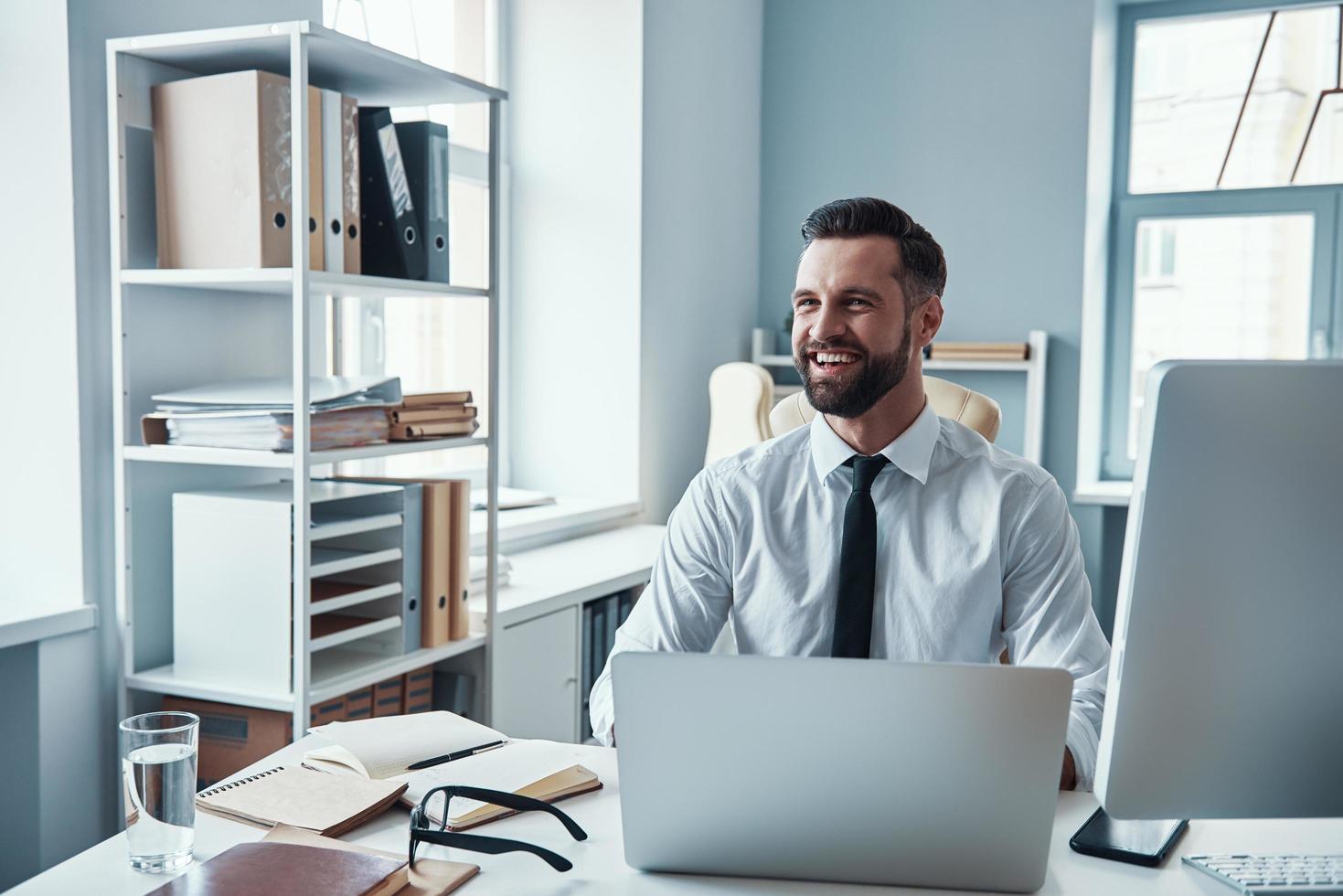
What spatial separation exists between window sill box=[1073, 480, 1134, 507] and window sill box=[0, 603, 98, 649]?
9.09ft

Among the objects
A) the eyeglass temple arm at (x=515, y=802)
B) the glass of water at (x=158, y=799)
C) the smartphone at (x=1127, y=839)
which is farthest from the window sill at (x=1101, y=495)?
the glass of water at (x=158, y=799)

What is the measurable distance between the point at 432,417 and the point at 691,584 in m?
0.72

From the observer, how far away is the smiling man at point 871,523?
153cm

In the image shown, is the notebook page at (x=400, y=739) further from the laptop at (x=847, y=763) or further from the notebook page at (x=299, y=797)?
the laptop at (x=847, y=763)

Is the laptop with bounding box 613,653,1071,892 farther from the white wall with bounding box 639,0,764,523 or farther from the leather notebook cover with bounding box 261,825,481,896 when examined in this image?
the white wall with bounding box 639,0,764,523

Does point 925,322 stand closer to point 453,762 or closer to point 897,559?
point 897,559

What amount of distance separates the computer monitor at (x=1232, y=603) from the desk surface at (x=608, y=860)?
0.66 ft

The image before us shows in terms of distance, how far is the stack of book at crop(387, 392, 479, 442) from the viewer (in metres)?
2.07

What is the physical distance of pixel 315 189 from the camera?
1863mm

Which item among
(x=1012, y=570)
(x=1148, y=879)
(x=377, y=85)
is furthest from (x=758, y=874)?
(x=377, y=85)

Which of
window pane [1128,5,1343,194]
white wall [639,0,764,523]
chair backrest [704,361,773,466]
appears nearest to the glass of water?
chair backrest [704,361,773,466]

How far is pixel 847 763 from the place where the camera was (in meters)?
0.90

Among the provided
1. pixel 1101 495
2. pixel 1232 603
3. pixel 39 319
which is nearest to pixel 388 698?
pixel 39 319

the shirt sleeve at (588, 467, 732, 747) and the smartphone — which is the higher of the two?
the shirt sleeve at (588, 467, 732, 747)
